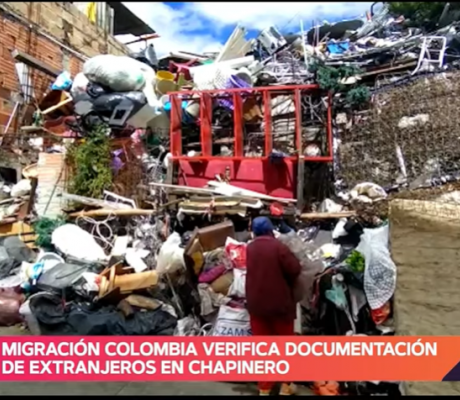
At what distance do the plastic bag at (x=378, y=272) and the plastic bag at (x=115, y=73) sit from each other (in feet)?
16.4

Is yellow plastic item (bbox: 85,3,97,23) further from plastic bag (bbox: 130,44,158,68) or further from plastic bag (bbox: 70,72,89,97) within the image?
plastic bag (bbox: 70,72,89,97)

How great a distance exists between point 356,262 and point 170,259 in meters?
2.19

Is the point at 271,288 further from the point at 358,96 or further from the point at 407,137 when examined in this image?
the point at 358,96

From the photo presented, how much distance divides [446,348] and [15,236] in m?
6.11

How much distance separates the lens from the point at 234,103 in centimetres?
738

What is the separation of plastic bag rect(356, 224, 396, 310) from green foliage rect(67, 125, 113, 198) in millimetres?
4258

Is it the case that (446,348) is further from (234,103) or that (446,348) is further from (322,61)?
(322,61)

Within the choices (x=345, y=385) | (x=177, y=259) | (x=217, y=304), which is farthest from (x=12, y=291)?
(x=345, y=385)

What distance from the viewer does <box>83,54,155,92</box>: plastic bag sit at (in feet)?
26.9

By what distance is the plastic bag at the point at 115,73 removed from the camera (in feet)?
26.9

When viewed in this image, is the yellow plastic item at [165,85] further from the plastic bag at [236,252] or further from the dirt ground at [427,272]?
the dirt ground at [427,272]

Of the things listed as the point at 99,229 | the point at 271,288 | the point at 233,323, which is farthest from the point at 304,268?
the point at 99,229

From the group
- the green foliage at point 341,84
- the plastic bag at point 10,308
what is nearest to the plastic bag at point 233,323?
the plastic bag at point 10,308

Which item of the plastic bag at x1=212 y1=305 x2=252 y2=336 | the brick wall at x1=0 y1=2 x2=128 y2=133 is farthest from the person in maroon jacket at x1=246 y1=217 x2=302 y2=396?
the brick wall at x1=0 y1=2 x2=128 y2=133
